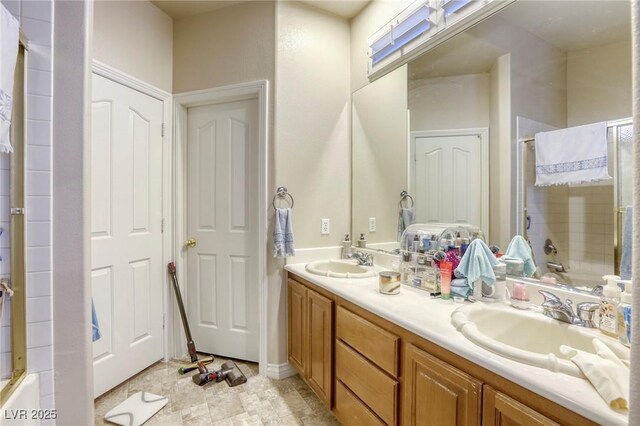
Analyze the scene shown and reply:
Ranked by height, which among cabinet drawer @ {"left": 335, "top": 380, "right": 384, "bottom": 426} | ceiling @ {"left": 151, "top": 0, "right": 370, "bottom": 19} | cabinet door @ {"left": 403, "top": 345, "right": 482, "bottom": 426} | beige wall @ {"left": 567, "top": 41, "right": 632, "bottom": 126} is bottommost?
cabinet drawer @ {"left": 335, "top": 380, "right": 384, "bottom": 426}

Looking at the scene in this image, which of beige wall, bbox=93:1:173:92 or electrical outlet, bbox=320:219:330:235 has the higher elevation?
beige wall, bbox=93:1:173:92

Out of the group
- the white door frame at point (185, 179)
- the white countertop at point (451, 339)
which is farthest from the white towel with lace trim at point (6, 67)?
the white countertop at point (451, 339)

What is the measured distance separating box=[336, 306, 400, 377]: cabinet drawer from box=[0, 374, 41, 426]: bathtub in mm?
1263

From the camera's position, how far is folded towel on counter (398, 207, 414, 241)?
1.87m

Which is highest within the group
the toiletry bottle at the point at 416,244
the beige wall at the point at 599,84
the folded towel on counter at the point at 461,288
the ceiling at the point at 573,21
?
Result: the ceiling at the point at 573,21

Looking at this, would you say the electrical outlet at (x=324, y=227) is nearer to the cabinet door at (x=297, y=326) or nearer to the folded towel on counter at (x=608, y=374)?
the cabinet door at (x=297, y=326)

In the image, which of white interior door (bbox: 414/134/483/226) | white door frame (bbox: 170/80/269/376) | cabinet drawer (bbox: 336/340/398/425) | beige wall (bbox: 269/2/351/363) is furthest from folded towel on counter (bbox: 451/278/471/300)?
white door frame (bbox: 170/80/269/376)

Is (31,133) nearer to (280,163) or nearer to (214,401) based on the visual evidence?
(280,163)

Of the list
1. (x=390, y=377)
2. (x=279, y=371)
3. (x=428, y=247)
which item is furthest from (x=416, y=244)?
(x=279, y=371)

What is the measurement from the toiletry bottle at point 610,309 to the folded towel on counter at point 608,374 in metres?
0.15

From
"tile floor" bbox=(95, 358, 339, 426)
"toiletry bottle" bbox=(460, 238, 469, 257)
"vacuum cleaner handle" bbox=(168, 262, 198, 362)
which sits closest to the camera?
"toiletry bottle" bbox=(460, 238, 469, 257)

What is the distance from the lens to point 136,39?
82.6 inches

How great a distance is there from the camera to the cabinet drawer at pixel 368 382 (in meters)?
1.15

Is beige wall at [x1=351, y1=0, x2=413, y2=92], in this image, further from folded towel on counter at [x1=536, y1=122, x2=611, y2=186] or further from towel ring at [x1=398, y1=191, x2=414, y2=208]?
folded towel on counter at [x1=536, y1=122, x2=611, y2=186]
